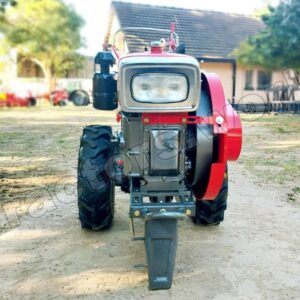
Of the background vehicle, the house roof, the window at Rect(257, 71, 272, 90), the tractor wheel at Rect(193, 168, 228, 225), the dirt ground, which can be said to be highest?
the house roof

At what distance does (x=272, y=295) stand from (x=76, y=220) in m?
2.15

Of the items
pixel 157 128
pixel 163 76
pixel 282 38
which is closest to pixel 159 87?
pixel 163 76

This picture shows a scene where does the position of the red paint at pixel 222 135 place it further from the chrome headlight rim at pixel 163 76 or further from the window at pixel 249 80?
the window at pixel 249 80

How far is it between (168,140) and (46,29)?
26484 millimetres

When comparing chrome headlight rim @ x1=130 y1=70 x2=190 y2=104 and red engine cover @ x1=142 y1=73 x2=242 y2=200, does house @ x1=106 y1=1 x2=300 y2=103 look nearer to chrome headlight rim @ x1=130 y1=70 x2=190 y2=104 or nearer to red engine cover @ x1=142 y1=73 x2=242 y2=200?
red engine cover @ x1=142 y1=73 x2=242 y2=200

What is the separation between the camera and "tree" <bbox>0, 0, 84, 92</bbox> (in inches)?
1052

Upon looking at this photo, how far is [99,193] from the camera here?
3.56m

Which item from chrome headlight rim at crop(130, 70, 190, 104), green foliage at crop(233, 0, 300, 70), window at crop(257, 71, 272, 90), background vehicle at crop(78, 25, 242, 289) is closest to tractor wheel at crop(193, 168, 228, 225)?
background vehicle at crop(78, 25, 242, 289)

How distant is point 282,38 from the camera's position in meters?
13.4

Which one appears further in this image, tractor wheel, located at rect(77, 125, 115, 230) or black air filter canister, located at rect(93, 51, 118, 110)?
black air filter canister, located at rect(93, 51, 118, 110)

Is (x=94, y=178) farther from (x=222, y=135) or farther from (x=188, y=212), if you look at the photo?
(x=222, y=135)

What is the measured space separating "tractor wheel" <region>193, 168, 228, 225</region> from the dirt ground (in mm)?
92

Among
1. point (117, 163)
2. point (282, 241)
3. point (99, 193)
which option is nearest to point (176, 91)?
point (117, 163)

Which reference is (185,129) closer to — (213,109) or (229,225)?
(213,109)
